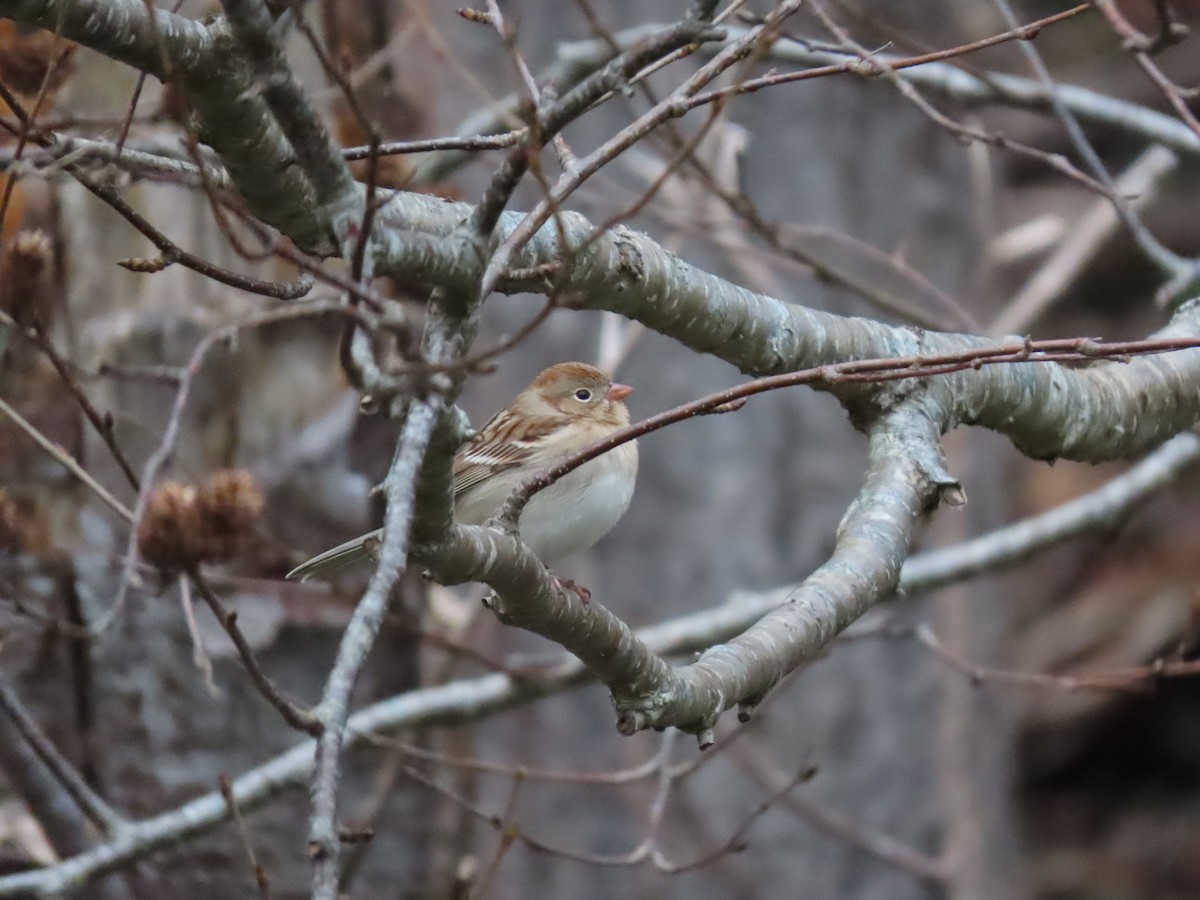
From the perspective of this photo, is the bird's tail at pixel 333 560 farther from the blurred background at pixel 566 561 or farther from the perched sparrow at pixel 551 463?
the blurred background at pixel 566 561

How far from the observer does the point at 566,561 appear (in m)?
4.93

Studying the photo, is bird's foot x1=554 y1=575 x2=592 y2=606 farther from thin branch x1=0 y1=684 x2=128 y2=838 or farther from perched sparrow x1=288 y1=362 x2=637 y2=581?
thin branch x1=0 y1=684 x2=128 y2=838

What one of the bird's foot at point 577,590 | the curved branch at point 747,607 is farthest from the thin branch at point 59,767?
the bird's foot at point 577,590

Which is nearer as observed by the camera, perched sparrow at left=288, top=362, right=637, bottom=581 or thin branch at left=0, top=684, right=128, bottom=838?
thin branch at left=0, top=684, right=128, bottom=838

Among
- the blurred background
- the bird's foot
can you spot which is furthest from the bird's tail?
the bird's foot

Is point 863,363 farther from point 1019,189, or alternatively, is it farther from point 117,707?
point 1019,189

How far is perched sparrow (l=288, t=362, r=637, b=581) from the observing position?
2969 millimetres

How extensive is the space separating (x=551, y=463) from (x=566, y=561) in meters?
2.28

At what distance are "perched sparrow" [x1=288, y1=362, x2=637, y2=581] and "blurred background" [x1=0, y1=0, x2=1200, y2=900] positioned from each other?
351mm

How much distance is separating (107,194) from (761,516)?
3711 millimetres

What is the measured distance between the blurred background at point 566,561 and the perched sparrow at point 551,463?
35 cm

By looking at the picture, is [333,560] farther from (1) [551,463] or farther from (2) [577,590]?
(2) [577,590]

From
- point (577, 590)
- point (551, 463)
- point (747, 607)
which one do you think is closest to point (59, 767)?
point (551, 463)

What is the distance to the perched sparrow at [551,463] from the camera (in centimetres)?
297
